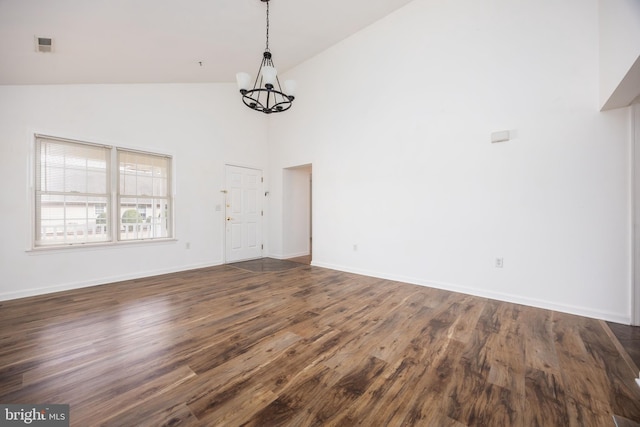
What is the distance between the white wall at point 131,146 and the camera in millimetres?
3217

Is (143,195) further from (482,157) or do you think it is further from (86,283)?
(482,157)

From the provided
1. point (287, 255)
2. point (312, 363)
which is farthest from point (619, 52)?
point (287, 255)

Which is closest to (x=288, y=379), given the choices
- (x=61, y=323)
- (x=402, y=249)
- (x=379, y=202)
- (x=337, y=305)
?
(x=337, y=305)

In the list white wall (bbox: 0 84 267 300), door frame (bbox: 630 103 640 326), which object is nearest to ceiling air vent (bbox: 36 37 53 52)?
white wall (bbox: 0 84 267 300)

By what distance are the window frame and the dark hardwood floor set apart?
84 cm

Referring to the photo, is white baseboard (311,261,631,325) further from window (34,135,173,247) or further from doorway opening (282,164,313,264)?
window (34,135,173,247)

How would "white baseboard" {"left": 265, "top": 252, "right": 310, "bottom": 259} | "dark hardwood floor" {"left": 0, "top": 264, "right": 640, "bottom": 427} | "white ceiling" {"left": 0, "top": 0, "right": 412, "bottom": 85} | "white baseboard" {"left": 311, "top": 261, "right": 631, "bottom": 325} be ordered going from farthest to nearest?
1. "white baseboard" {"left": 265, "top": 252, "right": 310, "bottom": 259}
2. "white baseboard" {"left": 311, "top": 261, "right": 631, "bottom": 325}
3. "white ceiling" {"left": 0, "top": 0, "right": 412, "bottom": 85}
4. "dark hardwood floor" {"left": 0, "top": 264, "right": 640, "bottom": 427}

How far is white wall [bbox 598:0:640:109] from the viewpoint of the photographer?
1.87 m

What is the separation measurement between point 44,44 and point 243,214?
3.87 metres

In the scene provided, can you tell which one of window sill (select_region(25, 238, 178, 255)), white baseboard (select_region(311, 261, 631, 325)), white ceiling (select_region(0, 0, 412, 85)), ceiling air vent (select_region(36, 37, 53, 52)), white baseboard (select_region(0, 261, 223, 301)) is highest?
white ceiling (select_region(0, 0, 412, 85))

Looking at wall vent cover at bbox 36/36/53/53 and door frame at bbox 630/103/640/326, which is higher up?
wall vent cover at bbox 36/36/53/53

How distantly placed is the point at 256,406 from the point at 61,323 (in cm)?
248

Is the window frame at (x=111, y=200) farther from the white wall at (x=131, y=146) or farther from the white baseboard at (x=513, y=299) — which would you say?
the white baseboard at (x=513, y=299)

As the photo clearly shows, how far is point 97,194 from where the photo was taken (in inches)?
154
